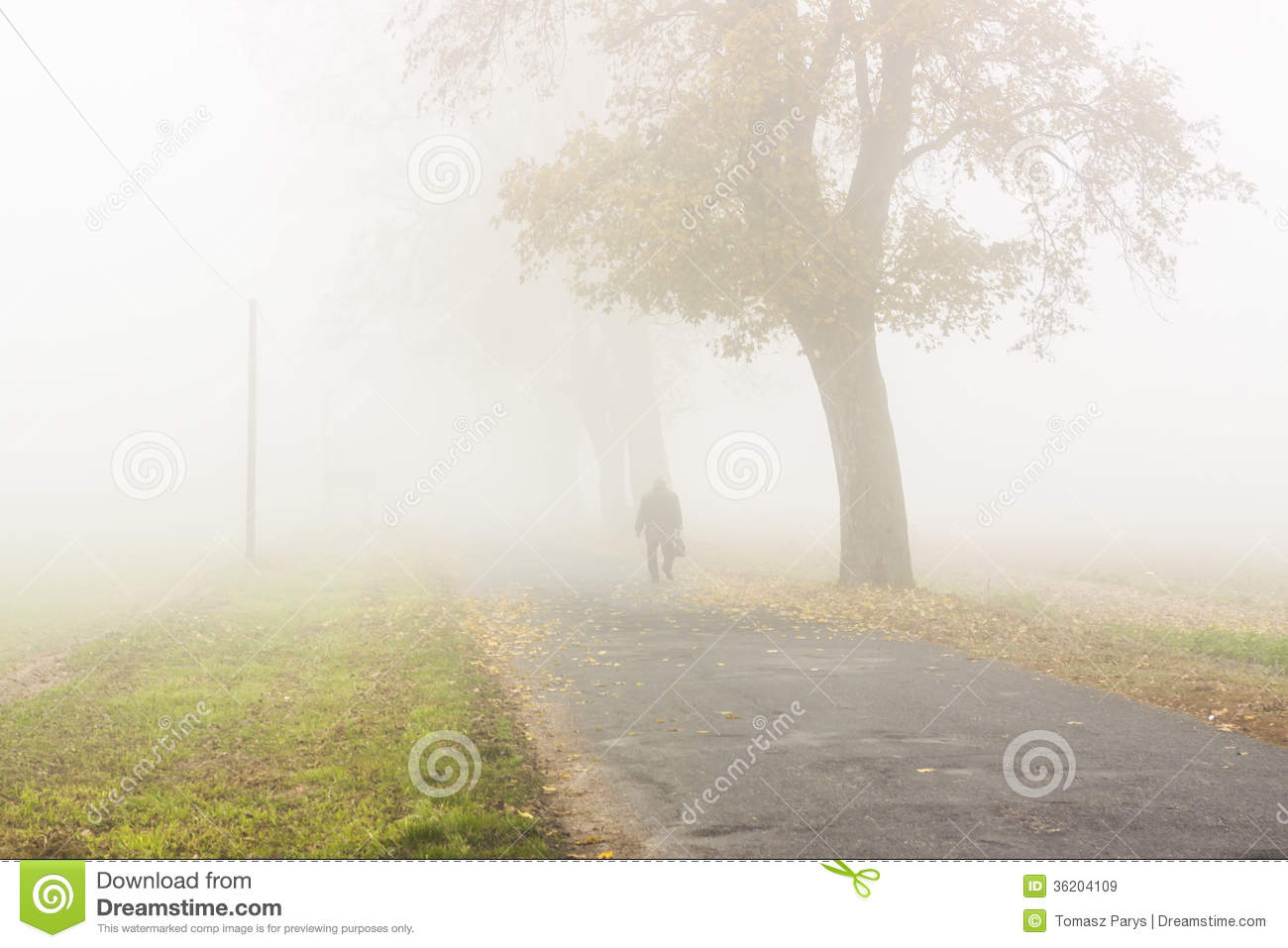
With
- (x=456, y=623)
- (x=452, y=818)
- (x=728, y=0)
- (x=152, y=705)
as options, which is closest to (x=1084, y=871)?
(x=452, y=818)

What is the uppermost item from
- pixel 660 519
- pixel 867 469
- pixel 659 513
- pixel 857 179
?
pixel 857 179

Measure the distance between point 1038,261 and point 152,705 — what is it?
15.9 metres

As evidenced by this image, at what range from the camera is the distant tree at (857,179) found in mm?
17156

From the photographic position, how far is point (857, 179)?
62.3ft

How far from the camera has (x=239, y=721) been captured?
9.73 meters

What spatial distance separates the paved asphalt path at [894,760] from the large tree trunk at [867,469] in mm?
5784

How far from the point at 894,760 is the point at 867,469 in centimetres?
1156

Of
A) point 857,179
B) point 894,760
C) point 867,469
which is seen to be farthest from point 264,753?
point 857,179

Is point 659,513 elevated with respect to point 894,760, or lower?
elevated

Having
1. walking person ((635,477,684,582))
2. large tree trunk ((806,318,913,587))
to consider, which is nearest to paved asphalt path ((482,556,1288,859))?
large tree trunk ((806,318,913,587))

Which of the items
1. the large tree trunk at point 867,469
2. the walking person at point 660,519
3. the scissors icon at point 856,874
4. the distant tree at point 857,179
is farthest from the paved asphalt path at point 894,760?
the walking person at point 660,519

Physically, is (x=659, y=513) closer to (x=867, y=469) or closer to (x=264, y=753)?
(x=867, y=469)

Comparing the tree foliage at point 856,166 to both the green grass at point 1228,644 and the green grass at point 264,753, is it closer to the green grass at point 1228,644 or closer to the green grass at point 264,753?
the green grass at point 1228,644

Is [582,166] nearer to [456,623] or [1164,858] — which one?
[456,623]
